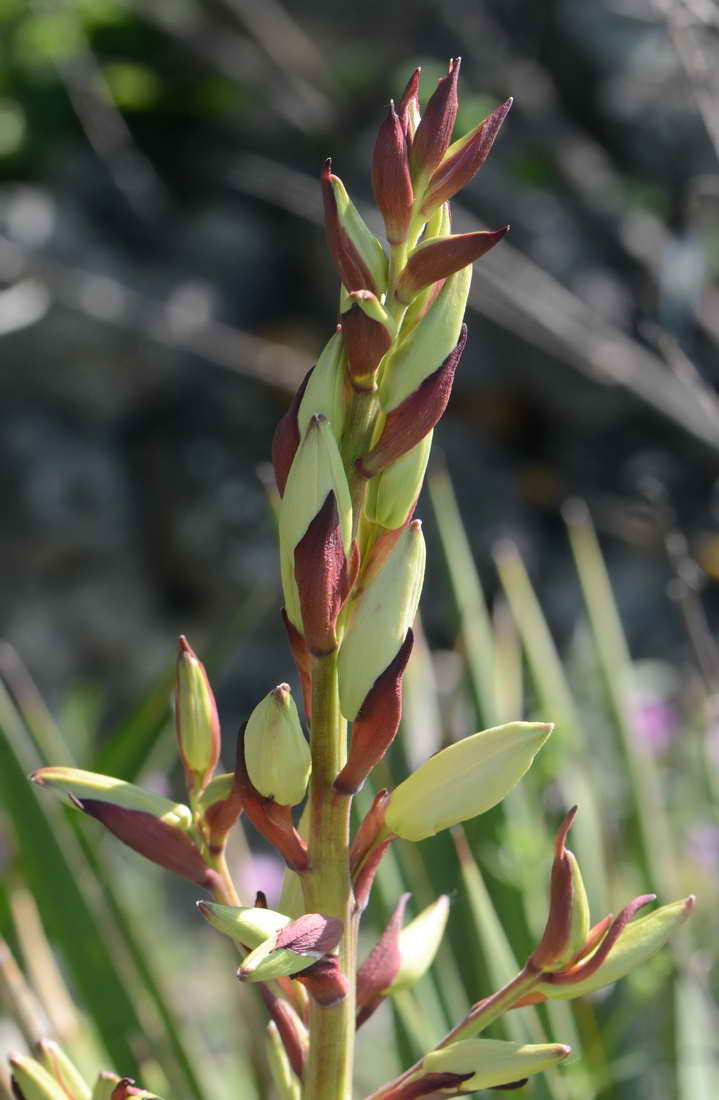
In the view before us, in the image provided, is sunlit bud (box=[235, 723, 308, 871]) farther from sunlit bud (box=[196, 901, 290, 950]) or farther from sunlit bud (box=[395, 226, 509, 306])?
sunlit bud (box=[395, 226, 509, 306])

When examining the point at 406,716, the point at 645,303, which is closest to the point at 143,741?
the point at 406,716

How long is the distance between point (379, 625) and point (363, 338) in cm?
10

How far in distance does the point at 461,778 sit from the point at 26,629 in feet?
10.8

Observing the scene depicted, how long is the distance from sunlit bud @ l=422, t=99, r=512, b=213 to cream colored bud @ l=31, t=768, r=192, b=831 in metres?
0.26

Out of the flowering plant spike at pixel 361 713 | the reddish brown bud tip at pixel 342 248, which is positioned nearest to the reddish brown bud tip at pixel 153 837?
the flowering plant spike at pixel 361 713

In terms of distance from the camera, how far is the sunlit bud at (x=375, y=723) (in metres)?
0.44

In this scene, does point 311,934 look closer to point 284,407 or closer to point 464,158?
point 464,158

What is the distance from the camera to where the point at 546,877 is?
100 centimetres

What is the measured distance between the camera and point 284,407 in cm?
345

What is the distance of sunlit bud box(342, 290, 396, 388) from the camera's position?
16.6 inches

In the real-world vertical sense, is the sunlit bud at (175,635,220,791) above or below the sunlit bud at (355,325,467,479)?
below

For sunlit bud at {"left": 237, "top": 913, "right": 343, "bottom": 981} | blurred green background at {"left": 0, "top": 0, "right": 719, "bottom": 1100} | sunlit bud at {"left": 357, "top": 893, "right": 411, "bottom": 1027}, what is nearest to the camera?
sunlit bud at {"left": 237, "top": 913, "right": 343, "bottom": 981}

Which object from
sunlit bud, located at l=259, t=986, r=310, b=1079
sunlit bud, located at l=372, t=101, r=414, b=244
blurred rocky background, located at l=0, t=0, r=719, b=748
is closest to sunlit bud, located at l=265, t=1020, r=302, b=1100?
sunlit bud, located at l=259, t=986, r=310, b=1079

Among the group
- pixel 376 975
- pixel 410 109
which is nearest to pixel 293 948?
pixel 376 975
